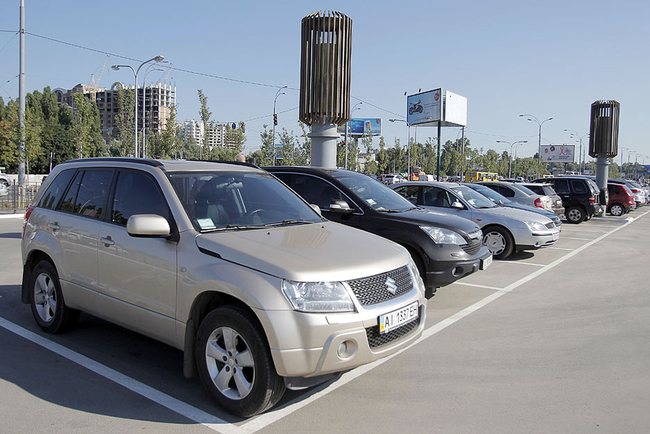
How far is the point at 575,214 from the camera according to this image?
67.1ft

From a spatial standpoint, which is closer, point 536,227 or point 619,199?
point 536,227

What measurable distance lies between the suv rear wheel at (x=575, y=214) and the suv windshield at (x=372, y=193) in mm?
15309

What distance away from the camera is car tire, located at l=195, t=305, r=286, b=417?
10.9 feet

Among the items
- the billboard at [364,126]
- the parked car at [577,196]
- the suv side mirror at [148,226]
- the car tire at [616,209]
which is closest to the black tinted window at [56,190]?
the suv side mirror at [148,226]

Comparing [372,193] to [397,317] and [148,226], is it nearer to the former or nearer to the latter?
[397,317]

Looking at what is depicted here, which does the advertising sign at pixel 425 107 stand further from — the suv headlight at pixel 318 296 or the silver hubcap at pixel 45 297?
the suv headlight at pixel 318 296

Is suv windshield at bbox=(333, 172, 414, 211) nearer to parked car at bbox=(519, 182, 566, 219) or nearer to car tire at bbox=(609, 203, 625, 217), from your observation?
parked car at bbox=(519, 182, 566, 219)

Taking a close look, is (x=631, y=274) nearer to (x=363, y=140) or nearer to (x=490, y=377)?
(x=490, y=377)

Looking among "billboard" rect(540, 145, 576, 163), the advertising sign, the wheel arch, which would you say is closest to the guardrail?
the wheel arch

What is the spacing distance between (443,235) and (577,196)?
1593 cm

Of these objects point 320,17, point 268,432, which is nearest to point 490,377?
point 268,432

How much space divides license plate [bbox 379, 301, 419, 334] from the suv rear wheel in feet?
61.9

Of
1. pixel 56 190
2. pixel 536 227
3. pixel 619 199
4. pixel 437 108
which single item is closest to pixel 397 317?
pixel 56 190

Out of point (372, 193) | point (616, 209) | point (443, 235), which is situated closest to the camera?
point (443, 235)
